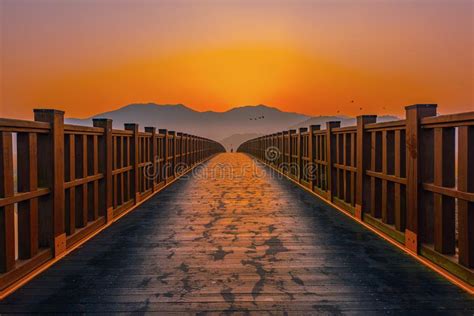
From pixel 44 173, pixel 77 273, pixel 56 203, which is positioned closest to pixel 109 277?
pixel 77 273

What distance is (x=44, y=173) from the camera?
4621 millimetres

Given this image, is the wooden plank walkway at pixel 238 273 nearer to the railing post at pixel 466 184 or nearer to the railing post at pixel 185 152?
the railing post at pixel 466 184

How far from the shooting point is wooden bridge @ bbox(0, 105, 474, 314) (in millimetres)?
3508

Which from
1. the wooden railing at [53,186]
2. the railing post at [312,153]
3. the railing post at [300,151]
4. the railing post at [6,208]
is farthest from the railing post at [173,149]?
the railing post at [6,208]

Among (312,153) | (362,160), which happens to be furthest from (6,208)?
(312,153)

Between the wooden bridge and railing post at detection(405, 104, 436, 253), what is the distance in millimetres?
14

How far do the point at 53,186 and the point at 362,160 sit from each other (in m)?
5.24

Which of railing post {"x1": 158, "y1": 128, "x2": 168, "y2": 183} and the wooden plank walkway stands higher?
railing post {"x1": 158, "y1": 128, "x2": 168, "y2": 183}

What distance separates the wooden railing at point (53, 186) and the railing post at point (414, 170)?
16.0 ft

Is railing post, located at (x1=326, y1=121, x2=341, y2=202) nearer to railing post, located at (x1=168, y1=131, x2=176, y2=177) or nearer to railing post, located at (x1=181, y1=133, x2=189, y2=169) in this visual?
railing post, located at (x1=168, y1=131, x2=176, y2=177)

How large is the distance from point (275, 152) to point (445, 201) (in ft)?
53.9

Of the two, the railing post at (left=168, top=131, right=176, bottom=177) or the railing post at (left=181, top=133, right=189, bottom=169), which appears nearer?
the railing post at (left=168, top=131, right=176, bottom=177)

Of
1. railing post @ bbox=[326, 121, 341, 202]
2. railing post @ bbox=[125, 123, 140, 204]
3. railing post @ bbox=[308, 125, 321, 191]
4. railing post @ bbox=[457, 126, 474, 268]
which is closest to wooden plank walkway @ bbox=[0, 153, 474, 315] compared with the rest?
railing post @ bbox=[457, 126, 474, 268]

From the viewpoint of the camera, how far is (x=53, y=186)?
4629 mm
